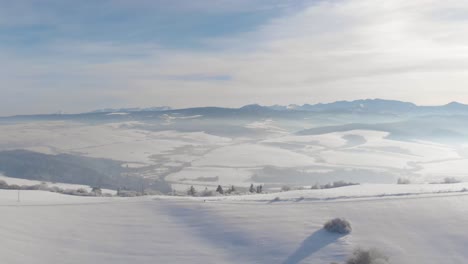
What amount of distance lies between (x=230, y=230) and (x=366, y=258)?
565 centimetres

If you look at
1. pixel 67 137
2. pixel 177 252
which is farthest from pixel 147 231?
pixel 67 137

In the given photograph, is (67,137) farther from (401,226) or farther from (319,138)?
(401,226)

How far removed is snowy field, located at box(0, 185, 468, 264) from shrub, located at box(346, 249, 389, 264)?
70 centimetres

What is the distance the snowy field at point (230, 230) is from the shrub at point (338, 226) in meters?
0.29

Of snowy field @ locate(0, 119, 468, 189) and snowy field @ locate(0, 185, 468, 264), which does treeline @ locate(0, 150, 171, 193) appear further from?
snowy field @ locate(0, 185, 468, 264)

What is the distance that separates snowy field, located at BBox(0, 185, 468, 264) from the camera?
14570mm

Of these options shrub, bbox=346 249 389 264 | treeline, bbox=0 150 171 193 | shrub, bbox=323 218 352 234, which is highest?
shrub, bbox=323 218 352 234

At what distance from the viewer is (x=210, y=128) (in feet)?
483

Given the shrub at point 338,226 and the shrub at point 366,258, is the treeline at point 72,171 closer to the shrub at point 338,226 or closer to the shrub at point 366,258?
the shrub at point 338,226

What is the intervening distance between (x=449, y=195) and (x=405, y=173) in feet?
148

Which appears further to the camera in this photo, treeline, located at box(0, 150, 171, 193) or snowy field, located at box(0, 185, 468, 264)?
treeline, located at box(0, 150, 171, 193)

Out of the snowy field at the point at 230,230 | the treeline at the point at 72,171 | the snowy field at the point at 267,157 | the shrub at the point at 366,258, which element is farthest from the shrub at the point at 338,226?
the treeline at the point at 72,171

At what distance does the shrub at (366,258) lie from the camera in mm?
13117

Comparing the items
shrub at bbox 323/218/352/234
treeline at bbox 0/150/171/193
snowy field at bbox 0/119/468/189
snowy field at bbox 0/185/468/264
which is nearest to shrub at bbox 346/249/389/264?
snowy field at bbox 0/185/468/264
